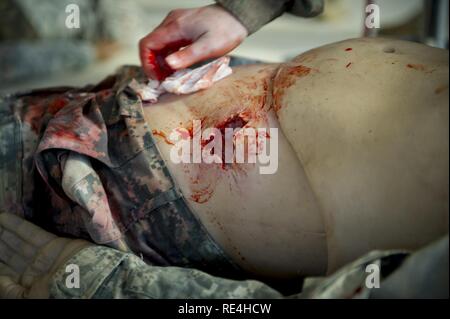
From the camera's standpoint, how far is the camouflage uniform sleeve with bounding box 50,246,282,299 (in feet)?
2.52

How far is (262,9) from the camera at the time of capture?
44.0 inches

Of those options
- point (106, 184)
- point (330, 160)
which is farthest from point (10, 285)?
point (330, 160)

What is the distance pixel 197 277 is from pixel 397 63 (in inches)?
17.1

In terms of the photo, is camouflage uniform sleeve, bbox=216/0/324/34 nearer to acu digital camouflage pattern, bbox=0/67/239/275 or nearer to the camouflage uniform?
acu digital camouflage pattern, bbox=0/67/239/275

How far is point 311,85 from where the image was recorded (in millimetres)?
857

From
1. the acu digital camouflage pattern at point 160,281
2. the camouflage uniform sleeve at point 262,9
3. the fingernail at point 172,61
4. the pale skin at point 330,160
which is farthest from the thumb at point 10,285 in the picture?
the camouflage uniform sleeve at point 262,9

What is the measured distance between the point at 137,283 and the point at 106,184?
0.20 m

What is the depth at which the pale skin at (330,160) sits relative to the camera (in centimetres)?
72

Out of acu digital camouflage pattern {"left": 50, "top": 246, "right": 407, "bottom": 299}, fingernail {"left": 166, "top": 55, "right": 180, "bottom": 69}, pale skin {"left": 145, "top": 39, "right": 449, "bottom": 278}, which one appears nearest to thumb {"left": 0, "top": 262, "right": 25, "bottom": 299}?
acu digital camouflage pattern {"left": 50, "top": 246, "right": 407, "bottom": 299}

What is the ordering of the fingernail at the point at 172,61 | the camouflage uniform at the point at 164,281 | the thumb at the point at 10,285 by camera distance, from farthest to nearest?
the fingernail at the point at 172,61 → the thumb at the point at 10,285 → the camouflage uniform at the point at 164,281

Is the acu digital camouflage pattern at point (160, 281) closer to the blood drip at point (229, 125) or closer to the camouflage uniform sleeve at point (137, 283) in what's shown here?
the camouflage uniform sleeve at point (137, 283)

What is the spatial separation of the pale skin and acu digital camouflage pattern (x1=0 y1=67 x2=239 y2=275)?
0.10ft

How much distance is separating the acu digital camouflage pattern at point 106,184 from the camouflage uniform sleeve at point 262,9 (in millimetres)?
276

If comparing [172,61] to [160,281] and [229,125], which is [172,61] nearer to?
[229,125]
